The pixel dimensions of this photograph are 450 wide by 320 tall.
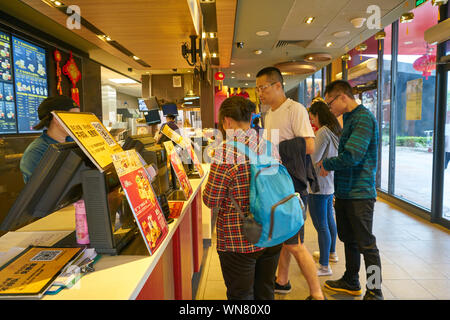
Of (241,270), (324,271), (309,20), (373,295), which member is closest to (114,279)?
(241,270)

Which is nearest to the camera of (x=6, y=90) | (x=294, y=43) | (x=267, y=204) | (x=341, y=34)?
(x=267, y=204)

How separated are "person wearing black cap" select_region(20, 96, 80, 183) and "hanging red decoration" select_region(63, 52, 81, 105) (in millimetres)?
3113

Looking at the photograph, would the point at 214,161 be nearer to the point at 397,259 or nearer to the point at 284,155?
the point at 284,155

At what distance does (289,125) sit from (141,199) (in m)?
1.32

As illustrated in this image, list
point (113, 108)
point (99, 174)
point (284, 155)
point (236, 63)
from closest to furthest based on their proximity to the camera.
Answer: point (99, 174) < point (284, 155) < point (236, 63) < point (113, 108)

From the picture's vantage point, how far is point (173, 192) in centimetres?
207

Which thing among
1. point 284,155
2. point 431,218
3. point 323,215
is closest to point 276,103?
point 284,155

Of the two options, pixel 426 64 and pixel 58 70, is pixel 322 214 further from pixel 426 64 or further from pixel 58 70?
pixel 58 70

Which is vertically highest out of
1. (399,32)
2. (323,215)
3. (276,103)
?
(399,32)

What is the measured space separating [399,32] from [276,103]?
4.68 metres

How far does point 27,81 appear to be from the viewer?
400cm

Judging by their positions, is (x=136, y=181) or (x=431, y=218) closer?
(x=136, y=181)

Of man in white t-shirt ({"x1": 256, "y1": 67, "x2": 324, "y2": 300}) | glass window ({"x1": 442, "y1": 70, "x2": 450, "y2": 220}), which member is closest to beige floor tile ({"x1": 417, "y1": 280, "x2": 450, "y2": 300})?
man in white t-shirt ({"x1": 256, "y1": 67, "x2": 324, "y2": 300})
